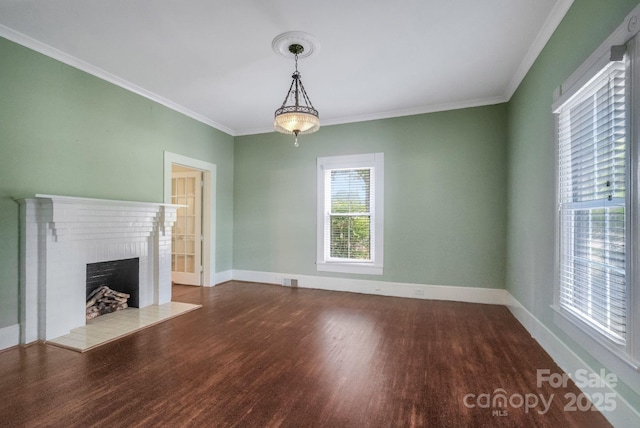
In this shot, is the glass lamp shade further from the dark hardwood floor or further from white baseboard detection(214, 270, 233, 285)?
white baseboard detection(214, 270, 233, 285)

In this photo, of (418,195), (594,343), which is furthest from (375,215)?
(594,343)

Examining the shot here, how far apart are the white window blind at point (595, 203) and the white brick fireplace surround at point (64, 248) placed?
4.41 meters

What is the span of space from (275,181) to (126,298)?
2924mm

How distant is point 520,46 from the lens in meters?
2.96

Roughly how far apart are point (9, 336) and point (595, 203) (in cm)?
489

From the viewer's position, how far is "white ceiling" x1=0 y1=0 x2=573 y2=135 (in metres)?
2.43

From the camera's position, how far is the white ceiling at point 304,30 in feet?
7.98

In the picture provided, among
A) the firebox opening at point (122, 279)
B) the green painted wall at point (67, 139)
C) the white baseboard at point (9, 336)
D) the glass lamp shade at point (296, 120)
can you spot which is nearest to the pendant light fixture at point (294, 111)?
the glass lamp shade at point (296, 120)

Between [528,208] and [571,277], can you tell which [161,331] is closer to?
[571,277]

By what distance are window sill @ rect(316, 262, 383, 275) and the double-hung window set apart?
261 cm

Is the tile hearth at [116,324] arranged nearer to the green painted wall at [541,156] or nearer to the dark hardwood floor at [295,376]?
the dark hardwood floor at [295,376]

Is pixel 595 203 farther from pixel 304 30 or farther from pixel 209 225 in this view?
pixel 209 225

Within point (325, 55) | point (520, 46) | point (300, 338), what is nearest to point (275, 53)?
point (325, 55)

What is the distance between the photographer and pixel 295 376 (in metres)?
2.32
